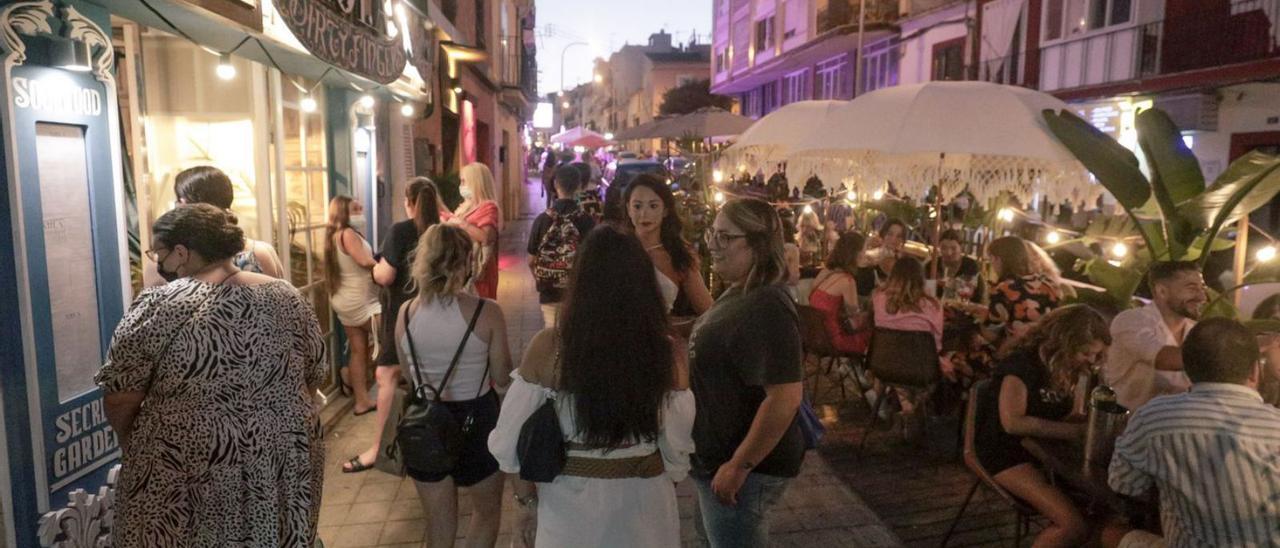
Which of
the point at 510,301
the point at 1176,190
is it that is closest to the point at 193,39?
the point at 1176,190

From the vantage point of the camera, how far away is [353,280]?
5918 mm

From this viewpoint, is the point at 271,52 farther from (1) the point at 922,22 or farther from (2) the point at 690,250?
(1) the point at 922,22

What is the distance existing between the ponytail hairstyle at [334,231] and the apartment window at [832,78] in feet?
74.9

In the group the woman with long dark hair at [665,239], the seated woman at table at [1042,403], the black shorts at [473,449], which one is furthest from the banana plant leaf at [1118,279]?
the black shorts at [473,449]

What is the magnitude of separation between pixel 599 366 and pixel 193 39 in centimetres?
325

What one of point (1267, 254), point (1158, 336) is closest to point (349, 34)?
point (1158, 336)

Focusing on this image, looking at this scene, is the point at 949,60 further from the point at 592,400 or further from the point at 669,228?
the point at 592,400

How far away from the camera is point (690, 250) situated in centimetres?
471

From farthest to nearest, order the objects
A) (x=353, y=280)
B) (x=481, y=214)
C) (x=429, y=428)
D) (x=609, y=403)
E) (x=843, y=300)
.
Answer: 1. (x=481, y=214)
2. (x=843, y=300)
3. (x=353, y=280)
4. (x=429, y=428)
5. (x=609, y=403)

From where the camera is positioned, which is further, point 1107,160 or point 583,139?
point 583,139

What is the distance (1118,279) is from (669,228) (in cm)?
260

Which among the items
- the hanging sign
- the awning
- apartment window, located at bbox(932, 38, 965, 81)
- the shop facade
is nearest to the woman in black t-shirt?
the shop facade

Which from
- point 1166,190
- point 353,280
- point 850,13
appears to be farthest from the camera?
point 850,13

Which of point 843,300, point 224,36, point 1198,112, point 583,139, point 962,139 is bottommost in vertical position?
point 843,300
